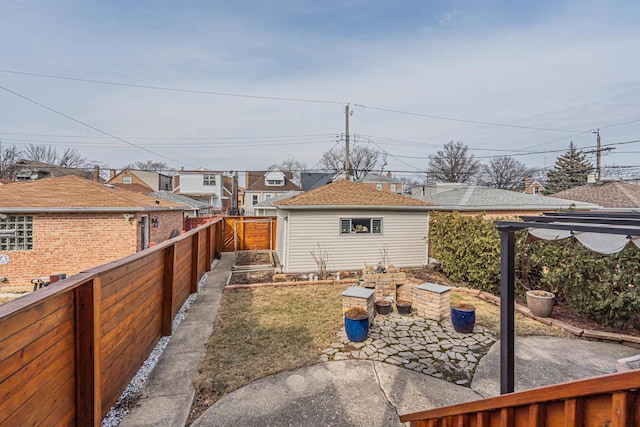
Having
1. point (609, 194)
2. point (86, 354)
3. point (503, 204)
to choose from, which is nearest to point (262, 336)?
point (86, 354)

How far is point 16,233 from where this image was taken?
396 inches

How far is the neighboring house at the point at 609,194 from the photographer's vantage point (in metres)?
16.1

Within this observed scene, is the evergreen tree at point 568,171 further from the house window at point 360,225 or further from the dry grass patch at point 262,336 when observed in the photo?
the dry grass patch at point 262,336

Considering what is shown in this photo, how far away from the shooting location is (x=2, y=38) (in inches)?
369

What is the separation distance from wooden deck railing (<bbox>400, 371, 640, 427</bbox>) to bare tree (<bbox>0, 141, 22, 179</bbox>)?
4345cm

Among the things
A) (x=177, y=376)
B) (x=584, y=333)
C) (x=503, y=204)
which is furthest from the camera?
(x=503, y=204)

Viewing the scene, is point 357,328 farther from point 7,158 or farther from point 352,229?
point 7,158

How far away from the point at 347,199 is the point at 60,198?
10.5 metres

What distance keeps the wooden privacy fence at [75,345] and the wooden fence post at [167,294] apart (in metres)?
0.84

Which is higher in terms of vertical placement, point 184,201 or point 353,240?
point 184,201

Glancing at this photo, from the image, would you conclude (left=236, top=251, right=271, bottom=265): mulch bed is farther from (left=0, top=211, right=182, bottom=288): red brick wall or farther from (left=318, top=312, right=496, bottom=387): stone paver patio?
(left=318, top=312, right=496, bottom=387): stone paver patio

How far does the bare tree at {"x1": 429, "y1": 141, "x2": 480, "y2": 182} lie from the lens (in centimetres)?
3741

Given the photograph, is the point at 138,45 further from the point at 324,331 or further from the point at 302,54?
the point at 324,331

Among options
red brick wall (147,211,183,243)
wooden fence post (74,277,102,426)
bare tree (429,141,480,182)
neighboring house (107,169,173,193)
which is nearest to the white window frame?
wooden fence post (74,277,102,426)
